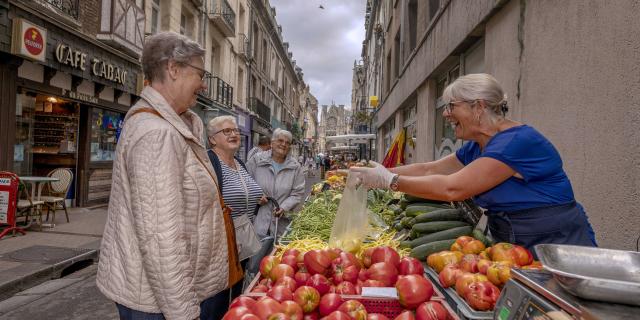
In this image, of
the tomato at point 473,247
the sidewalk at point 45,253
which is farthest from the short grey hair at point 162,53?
the sidewalk at point 45,253

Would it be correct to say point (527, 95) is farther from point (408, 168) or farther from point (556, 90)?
point (408, 168)

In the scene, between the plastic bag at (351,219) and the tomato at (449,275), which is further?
the plastic bag at (351,219)

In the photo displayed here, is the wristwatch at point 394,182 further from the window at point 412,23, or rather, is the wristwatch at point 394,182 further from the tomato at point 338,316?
the window at point 412,23

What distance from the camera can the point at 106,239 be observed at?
73.9 inches

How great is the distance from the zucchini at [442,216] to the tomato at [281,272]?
4.16ft

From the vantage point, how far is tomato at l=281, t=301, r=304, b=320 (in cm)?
173

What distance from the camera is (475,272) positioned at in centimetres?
213

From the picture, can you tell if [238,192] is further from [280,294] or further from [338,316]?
[338,316]

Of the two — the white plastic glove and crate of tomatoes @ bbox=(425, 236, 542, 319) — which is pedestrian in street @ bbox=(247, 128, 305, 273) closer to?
the white plastic glove

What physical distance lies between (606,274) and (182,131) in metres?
1.79

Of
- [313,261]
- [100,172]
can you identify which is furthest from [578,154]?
[100,172]

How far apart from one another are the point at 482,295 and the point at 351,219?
52.5 inches

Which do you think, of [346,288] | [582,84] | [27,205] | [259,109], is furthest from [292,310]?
[259,109]

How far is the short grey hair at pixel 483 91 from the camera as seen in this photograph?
2.38 m
